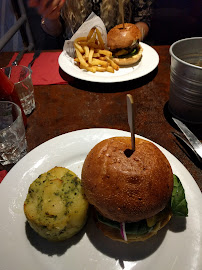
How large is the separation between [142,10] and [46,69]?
181 centimetres

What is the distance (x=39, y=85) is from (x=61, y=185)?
126 cm

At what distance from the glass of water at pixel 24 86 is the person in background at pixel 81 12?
132cm

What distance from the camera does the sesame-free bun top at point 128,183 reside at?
0.91 meters

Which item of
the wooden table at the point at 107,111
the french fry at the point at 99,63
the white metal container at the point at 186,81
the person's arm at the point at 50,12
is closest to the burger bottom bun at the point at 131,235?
the wooden table at the point at 107,111

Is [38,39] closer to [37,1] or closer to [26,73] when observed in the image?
[37,1]

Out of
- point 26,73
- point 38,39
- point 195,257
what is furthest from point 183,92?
point 38,39

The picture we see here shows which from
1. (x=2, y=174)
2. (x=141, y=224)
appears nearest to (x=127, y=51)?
(x=2, y=174)

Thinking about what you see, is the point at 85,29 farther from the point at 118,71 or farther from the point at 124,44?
the point at 118,71

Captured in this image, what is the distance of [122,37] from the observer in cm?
238

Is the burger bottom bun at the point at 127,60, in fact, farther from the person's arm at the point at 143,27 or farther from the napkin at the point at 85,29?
the person's arm at the point at 143,27

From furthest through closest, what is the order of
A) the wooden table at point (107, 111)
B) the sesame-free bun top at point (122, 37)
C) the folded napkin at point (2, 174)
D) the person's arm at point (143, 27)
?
the person's arm at point (143, 27) < the sesame-free bun top at point (122, 37) < the wooden table at point (107, 111) < the folded napkin at point (2, 174)

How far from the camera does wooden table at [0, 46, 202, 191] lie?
153 centimetres

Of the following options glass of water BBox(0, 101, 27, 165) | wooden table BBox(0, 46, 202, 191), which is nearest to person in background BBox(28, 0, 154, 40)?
wooden table BBox(0, 46, 202, 191)

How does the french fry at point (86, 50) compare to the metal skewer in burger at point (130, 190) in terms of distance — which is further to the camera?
the french fry at point (86, 50)
